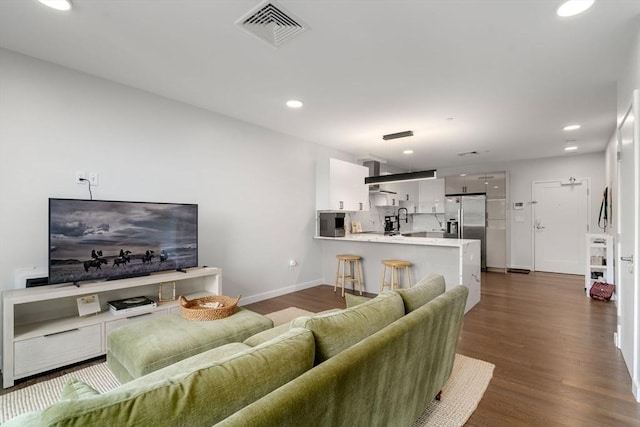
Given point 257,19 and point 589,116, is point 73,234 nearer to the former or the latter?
point 257,19

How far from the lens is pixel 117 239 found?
9.46 feet

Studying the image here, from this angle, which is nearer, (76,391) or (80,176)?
(76,391)

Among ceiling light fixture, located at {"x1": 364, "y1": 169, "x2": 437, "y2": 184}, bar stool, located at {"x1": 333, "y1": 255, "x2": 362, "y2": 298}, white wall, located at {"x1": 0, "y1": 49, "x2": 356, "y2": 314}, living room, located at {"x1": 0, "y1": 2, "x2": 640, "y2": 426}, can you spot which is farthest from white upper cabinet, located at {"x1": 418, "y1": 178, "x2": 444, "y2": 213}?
white wall, located at {"x1": 0, "y1": 49, "x2": 356, "y2": 314}

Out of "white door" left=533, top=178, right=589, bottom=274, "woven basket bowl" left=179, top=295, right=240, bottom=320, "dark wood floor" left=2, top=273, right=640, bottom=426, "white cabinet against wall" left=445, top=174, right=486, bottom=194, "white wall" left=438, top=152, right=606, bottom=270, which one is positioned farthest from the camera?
"white cabinet against wall" left=445, top=174, right=486, bottom=194

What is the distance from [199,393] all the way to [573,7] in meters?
2.91

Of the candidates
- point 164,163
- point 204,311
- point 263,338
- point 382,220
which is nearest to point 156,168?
point 164,163

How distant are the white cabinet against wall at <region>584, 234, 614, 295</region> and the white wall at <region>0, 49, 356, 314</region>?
15.0ft

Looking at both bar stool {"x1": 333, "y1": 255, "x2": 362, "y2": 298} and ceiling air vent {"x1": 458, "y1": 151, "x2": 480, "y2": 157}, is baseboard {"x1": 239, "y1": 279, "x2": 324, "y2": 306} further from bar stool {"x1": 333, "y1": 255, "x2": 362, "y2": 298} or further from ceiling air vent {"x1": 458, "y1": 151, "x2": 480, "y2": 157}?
ceiling air vent {"x1": 458, "y1": 151, "x2": 480, "y2": 157}

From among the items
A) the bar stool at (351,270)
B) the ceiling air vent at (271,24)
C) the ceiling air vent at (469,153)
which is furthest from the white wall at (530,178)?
the ceiling air vent at (271,24)

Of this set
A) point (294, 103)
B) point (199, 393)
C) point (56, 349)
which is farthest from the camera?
point (294, 103)

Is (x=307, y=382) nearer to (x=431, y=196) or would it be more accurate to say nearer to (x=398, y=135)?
(x=398, y=135)

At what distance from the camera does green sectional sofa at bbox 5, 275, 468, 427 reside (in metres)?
0.77

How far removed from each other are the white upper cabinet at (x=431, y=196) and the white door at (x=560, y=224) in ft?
6.89

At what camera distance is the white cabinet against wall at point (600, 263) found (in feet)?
15.9
